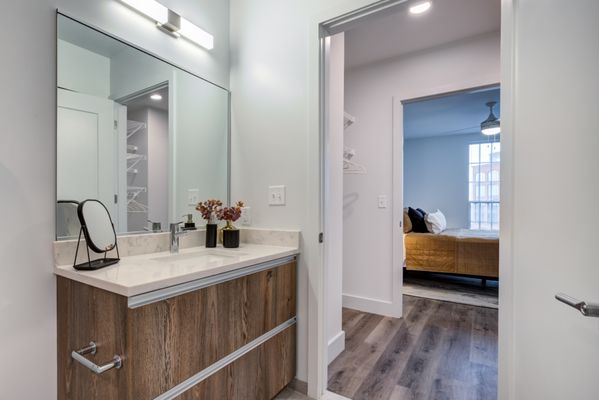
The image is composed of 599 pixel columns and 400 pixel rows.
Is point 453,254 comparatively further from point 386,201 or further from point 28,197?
point 28,197

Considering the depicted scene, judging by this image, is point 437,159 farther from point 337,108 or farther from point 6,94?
point 6,94

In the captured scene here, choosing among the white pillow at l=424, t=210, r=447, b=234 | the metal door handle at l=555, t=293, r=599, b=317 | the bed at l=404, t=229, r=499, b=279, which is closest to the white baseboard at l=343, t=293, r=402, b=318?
the bed at l=404, t=229, r=499, b=279

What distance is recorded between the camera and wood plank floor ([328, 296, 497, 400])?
172 centimetres

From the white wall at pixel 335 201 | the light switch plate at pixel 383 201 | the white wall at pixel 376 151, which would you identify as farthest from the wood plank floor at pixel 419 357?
the light switch plate at pixel 383 201

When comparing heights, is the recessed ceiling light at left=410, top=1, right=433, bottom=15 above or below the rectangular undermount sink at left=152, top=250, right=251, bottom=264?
above

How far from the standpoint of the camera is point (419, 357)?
6.83 ft

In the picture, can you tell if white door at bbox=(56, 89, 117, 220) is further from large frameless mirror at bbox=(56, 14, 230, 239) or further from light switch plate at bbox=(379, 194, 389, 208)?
light switch plate at bbox=(379, 194, 389, 208)

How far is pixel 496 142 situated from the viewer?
19.5ft

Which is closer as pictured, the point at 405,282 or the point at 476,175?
the point at 405,282

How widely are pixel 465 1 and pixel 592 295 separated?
86.9 inches

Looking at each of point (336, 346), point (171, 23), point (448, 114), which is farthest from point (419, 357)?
point (448, 114)

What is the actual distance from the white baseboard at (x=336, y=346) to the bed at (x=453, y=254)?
2.24m

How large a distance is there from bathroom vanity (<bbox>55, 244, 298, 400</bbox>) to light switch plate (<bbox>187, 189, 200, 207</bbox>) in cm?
40

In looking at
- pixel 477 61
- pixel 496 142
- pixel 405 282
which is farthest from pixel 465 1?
pixel 496 142
